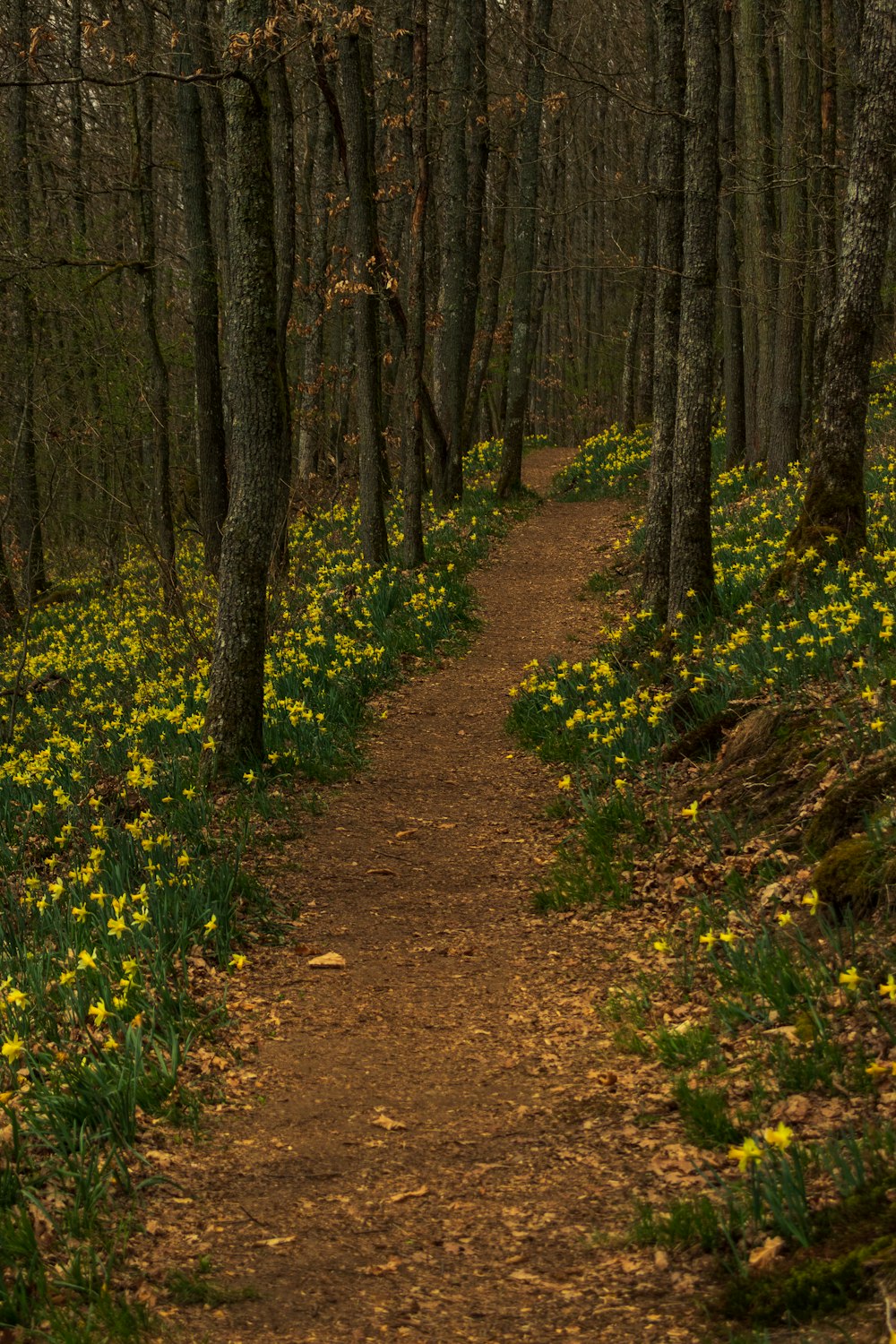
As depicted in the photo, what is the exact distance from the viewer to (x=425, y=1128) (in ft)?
13.0

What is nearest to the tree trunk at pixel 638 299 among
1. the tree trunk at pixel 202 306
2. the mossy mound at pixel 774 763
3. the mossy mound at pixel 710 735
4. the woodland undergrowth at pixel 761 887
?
the tree trunk at pixel 202 306

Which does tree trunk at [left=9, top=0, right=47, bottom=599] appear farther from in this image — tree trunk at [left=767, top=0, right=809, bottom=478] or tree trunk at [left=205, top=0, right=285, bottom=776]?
tree trunk at [left=767, top=0, right=809, bottom=478]

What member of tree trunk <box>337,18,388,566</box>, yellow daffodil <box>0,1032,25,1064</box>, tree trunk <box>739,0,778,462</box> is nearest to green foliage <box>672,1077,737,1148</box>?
yellow daffodil <box>0,1032,25,1064</box>

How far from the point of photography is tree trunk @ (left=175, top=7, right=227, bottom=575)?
512 inches

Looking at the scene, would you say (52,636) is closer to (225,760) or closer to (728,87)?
(225,760)

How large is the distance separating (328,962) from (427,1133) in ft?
5.12

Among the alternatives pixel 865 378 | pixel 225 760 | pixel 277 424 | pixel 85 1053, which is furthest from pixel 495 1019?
pixel 865 378

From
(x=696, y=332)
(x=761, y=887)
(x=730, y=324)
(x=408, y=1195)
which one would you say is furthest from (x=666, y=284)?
(x=730, y=324)

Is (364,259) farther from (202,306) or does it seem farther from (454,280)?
(454,280)

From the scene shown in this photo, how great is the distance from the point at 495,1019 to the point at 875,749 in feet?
6.91

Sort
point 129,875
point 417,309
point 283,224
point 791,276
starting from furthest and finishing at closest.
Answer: point 791,276, point 283,224, point 417,309, point 129,875

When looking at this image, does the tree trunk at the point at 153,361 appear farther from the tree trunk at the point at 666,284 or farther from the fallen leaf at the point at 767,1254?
the fallen leaf at the point at 767,1254

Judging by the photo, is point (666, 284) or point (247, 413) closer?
point (247, 413)

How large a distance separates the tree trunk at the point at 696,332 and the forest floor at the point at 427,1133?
2997 millimetres
